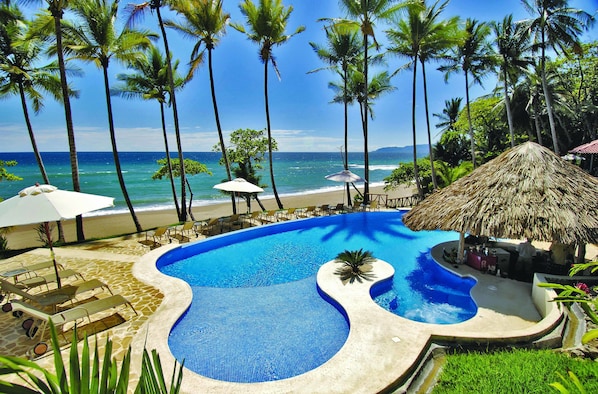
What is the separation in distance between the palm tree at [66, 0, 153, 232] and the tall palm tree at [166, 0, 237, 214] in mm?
2113

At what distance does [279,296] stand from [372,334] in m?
2.81

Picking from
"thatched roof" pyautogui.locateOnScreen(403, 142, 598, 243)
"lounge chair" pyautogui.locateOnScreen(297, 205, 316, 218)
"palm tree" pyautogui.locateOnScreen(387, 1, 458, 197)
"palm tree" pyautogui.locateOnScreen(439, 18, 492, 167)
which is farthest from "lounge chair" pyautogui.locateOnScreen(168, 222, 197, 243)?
"palm tree" pyautogui.locateOnScreen(439, 18, 492, 167)

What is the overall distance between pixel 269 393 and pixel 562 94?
27.5m

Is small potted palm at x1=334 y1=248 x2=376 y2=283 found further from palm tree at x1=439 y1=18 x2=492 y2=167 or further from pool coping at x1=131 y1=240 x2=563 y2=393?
palm tree at x1=439 y1=18 x2=492 y2=167

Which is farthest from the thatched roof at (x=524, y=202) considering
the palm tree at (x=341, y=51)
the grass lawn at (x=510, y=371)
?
the palm tree at (x=341, y=51)

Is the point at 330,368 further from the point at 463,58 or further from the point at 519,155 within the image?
the point at 463,58

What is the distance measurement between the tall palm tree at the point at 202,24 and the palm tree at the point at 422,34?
884 cm

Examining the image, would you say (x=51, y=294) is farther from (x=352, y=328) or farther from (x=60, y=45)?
(x=60, y=45)

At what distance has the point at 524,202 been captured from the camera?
716 cm

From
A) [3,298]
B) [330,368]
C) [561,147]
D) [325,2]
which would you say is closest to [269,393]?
[330,368]

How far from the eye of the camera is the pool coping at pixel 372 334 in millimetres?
4301

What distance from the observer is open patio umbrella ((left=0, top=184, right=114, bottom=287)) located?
5301mm

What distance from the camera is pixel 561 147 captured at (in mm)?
24391

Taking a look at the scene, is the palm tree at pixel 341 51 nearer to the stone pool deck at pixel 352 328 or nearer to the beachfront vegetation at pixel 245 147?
the beachfront vegetation at pixel 245 147
